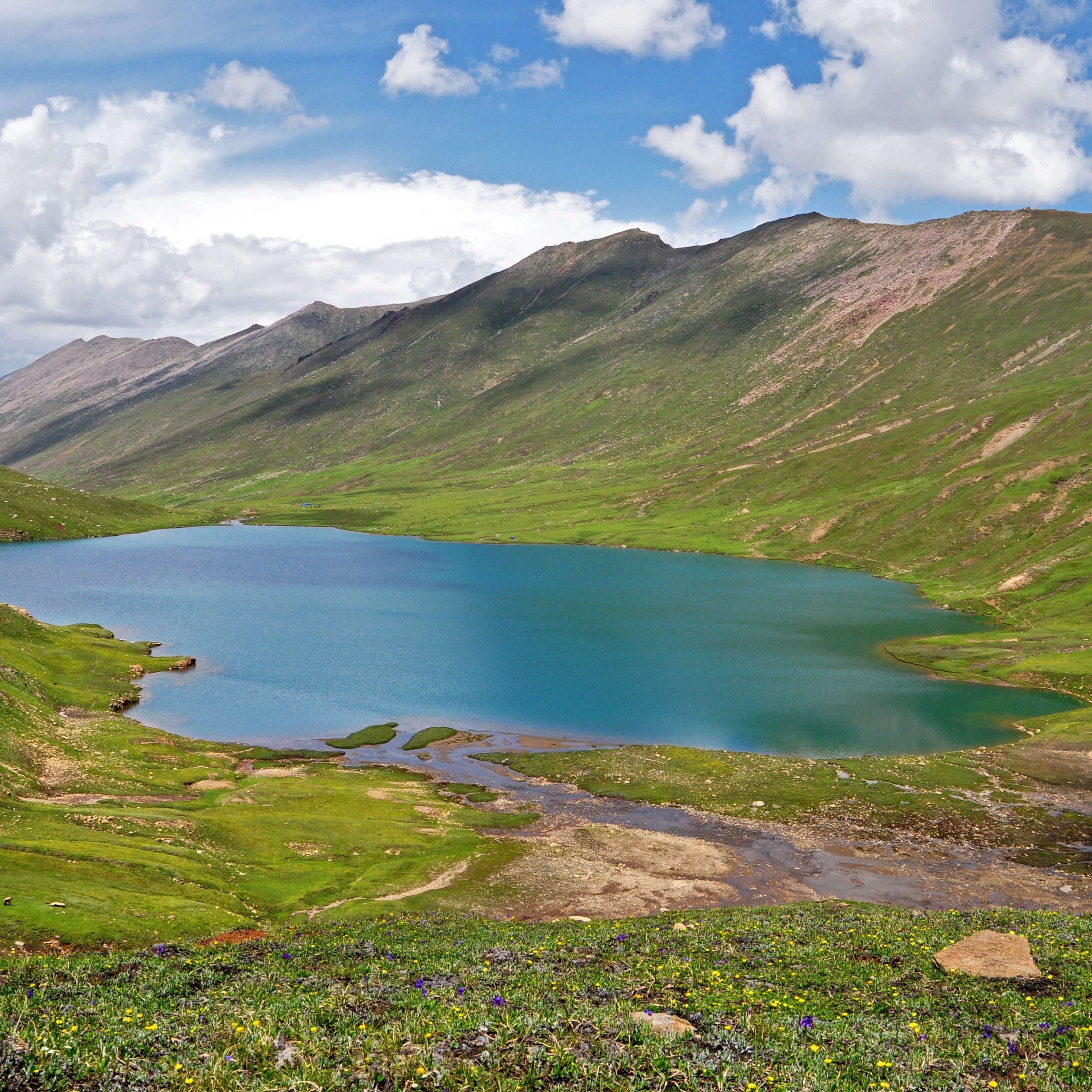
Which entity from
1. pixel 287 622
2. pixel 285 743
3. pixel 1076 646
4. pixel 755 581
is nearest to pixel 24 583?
pixel 287 622

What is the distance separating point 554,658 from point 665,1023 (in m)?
96.4

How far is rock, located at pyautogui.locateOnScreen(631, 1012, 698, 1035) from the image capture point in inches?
809

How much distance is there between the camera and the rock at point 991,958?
28531 mm

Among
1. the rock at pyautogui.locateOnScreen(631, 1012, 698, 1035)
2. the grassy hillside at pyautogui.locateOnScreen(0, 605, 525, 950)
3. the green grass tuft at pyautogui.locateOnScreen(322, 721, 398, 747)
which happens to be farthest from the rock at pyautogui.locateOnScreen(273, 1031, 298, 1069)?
the green grass tuft at pyautogui.locateOnScreen(322, 721, 398, 747)

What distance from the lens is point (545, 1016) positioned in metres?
20.9

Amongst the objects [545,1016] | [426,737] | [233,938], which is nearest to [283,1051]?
[545,1016]

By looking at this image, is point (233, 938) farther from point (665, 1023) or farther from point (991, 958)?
point (991, 958)

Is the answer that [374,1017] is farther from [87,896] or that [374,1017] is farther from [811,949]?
[87,896]

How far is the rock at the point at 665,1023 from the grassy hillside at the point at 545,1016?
0.84 ft

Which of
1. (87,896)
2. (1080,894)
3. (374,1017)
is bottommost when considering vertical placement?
(1080,894)

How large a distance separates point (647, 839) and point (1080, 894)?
29.6 metres

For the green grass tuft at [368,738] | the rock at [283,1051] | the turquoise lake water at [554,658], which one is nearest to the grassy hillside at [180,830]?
the green grass tuft at [368,738]

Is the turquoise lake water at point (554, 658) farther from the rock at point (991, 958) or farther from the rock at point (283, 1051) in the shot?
the rock at point (283, 1051)

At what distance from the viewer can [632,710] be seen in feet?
318
